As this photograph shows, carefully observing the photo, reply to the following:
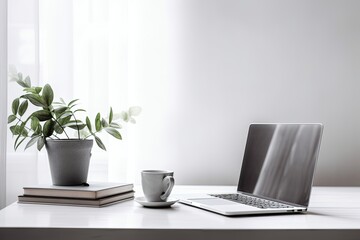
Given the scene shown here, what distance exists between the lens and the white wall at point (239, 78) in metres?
1.70

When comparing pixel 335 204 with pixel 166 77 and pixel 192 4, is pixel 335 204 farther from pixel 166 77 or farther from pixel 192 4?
pixel 192 4

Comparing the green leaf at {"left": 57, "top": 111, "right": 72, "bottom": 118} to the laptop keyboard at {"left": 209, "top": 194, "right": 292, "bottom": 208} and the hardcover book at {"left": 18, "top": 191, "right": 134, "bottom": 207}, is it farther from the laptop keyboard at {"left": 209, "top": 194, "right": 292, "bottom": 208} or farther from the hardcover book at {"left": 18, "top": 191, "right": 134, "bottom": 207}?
the laptop keyboard at {"left": 209, "top": 194, "right": 292, "bottom": 208}

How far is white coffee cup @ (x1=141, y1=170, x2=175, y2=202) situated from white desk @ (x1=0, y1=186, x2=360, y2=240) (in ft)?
0.14

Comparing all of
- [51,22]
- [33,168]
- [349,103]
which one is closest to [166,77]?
[51,22]

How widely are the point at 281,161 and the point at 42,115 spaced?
0.65 meters

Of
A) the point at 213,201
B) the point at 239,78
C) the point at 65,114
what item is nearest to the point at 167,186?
the point at 213,201

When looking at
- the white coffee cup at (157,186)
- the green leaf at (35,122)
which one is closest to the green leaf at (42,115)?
the green leaf at (35,122)

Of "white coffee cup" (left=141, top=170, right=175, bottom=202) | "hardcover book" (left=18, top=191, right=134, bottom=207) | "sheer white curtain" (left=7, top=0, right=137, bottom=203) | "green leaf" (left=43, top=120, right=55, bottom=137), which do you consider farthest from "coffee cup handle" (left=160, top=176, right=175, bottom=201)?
"sheer white curtain" (left=7, top=0, right=137, bottom=203)

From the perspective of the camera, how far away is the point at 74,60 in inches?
65.7

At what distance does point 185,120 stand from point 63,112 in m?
0.52

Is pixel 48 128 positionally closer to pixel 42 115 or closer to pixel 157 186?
pixel 42 115

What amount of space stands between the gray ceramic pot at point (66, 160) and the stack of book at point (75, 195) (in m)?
0.04

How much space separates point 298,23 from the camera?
1.71 metres

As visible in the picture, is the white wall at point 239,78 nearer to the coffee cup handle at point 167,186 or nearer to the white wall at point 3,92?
the white wall at point 3,92
